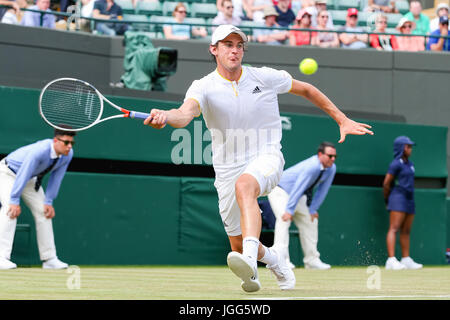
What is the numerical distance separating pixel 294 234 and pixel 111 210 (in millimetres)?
2648

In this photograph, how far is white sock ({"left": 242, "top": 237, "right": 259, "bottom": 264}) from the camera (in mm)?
5617

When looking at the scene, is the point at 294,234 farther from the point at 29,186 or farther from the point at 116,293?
the point at 116,293

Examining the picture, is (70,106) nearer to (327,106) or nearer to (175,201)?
(327,106)

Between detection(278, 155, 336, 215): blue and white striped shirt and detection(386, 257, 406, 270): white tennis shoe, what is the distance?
1422 mm

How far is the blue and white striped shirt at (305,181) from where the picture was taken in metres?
11.3

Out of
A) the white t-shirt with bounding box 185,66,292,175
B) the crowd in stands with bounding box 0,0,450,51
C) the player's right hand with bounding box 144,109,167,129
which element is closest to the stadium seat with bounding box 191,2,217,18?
the crowd in stands with bounding box 0,0,450,51

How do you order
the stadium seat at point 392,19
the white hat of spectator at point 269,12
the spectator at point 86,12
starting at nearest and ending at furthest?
the spectator at point 86,12 < the white hat of spectator at point 269,12 < the stadium seat at point 392,19

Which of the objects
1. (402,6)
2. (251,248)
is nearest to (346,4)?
(402,6)

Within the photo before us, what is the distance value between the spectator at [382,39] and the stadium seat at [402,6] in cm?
173

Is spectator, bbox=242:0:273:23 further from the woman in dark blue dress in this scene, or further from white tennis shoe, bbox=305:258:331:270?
white tennis shoe, bbox=305:258:331:270

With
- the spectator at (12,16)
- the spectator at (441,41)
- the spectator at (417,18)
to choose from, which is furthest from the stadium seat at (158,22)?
the spectator at (441,41)

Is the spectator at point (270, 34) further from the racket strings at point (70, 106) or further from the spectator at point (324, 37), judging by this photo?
the racket strings at point (70, 106)
